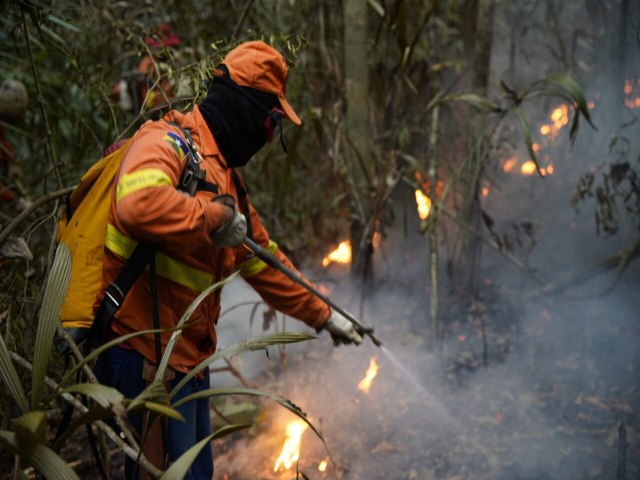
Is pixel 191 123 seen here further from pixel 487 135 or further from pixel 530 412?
pixel 530 412

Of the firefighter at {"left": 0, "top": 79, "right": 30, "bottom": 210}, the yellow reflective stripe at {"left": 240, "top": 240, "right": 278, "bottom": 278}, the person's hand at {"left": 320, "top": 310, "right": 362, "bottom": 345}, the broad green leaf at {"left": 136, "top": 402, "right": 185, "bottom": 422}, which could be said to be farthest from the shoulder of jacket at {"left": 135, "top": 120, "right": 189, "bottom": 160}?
the firefighter at {"left": 0, "top": 79, "right": 30, "bottom": 210}

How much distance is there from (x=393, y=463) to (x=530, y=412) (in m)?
1.07

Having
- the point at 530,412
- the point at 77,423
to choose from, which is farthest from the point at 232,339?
the point at 77,423

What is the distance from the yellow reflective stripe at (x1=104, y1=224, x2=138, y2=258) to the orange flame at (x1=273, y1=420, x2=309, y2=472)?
1.79 meters

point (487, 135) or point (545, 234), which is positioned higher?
point (487, 135)

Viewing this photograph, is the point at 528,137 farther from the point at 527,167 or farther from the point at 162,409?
the point at 527,167

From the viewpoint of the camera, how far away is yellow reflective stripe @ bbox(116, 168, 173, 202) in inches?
77.6

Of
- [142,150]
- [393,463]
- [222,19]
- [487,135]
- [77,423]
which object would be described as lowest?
[393,463]

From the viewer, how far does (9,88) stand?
4.06 m

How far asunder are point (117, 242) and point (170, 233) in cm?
26

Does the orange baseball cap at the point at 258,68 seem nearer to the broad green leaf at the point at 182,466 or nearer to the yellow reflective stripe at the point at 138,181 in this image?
the yellow reflective stripe at the point at 138,181

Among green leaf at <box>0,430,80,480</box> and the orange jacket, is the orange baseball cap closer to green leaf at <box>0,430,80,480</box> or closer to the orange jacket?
the orange jacket

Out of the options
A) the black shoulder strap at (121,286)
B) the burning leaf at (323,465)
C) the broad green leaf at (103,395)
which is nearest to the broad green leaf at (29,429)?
the broad green leaf at (103,395)

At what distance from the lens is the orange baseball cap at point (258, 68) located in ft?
7.84
